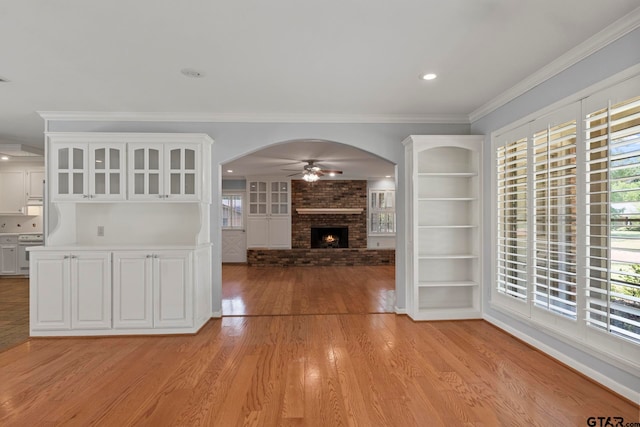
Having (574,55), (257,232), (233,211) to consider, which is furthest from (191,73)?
(233,211)

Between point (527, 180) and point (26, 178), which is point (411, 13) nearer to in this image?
point (527, 180)

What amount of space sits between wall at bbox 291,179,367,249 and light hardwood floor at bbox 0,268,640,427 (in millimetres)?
5987

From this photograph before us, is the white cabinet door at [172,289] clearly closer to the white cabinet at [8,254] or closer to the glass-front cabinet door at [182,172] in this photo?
the glass-front cabinet door at [182,172]

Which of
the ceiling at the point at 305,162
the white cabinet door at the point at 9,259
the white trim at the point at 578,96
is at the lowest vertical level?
the white cabinet door at the point at 9,259

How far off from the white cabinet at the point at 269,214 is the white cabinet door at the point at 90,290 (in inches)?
231

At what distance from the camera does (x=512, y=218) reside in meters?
3.57

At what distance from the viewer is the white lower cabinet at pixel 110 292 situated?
11.4 ft

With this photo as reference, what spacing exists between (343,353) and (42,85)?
152 inches

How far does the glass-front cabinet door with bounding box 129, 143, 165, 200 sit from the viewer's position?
375 cm

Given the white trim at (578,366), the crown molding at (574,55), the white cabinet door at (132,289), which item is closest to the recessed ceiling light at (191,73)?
the white cabinet door at (132,289)

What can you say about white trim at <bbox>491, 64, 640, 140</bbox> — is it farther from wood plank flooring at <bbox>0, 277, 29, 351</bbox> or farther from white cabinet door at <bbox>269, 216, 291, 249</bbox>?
white cabinet door at <bbox>269, 216, 291, 249</bbox>

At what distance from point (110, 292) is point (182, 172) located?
4.89 ft

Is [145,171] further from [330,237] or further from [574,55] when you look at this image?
[330,237]

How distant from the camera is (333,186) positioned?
971 cm
